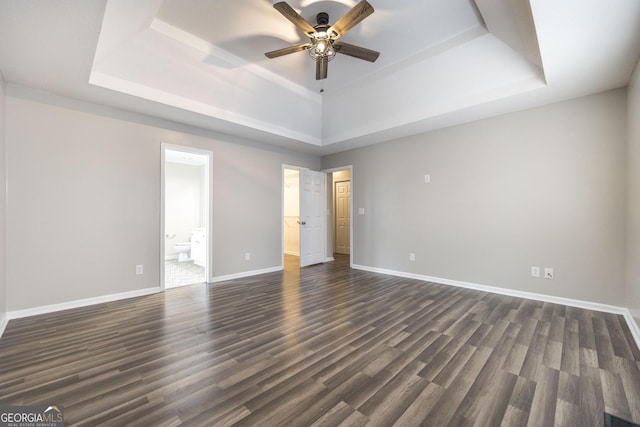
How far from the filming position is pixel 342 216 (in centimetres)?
785

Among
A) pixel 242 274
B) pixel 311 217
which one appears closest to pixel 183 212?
pixel 242 274

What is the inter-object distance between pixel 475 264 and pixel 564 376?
90.9 inches

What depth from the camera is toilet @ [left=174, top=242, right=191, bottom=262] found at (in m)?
6.50

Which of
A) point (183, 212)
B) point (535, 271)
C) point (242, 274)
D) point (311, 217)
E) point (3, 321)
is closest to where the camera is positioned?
point (3, 321)

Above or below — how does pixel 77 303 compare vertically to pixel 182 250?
below

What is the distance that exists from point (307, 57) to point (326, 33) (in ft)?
3.11

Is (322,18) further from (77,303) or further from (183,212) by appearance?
(183,212)

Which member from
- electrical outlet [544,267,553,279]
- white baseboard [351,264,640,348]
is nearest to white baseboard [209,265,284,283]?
white baseboard [351,264,640,348]

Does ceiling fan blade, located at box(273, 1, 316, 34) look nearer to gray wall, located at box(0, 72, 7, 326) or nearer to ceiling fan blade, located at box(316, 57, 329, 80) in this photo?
ceiling fan blade, located at box(316, 57, 329, 80)

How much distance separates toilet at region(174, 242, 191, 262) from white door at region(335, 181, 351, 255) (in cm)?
404

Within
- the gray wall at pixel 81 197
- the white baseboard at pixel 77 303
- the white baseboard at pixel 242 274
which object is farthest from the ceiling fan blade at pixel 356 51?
the white baseboard at pixel 77 303

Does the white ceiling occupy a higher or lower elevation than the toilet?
higher

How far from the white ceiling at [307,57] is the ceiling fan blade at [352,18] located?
292 mm

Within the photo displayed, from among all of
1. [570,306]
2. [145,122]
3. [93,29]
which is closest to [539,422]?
[570,306]
